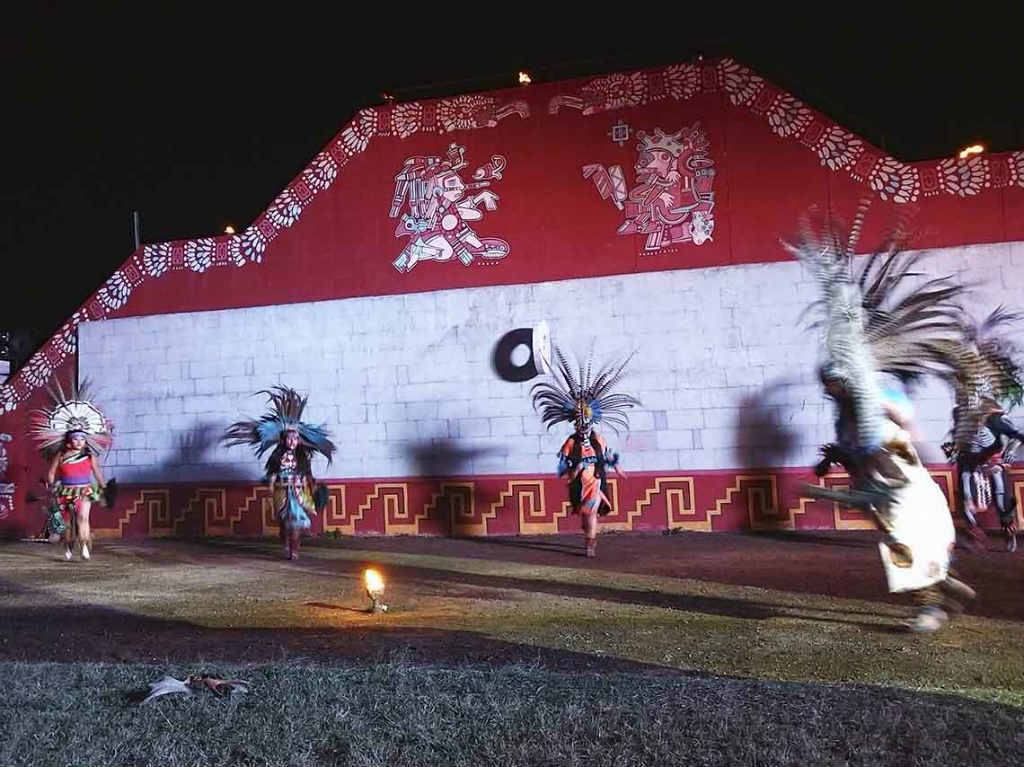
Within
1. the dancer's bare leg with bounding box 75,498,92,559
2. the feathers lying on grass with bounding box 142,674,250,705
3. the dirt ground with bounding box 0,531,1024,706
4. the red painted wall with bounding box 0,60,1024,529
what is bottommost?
the dirt ground with bounding box 0,531,1024,706

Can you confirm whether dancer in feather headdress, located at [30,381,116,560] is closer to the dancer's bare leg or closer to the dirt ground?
the dancer's bare leg

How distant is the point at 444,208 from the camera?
45.6 ft

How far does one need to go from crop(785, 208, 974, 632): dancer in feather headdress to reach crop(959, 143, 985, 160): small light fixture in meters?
7.15

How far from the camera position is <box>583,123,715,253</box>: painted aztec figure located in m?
12.8

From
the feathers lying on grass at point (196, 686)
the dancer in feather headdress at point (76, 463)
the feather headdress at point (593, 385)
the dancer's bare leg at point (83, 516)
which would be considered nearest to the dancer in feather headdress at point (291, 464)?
the dancer in feather headdress at point (76, 463)

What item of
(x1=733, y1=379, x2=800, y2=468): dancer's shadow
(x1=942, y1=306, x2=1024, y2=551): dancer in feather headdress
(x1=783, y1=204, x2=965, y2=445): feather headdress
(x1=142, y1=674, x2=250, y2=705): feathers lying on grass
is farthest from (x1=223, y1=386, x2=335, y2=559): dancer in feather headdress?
(x1=942, y1=306, x2=1024, y2=551): dancer in feather headdress

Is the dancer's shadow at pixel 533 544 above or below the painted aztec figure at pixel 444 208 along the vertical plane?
below

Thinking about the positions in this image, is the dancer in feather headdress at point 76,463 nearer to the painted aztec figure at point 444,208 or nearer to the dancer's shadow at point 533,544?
the painted aztec figure at point 444,208

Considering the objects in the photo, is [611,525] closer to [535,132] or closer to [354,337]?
[354,337]

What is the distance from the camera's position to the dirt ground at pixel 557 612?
5480mm

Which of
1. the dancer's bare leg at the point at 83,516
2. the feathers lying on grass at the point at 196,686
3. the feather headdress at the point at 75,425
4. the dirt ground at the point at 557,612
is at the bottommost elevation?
the dirt ground at the point at 557,612

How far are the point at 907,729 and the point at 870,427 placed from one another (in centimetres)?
222

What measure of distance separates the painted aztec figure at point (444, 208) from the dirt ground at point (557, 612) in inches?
178

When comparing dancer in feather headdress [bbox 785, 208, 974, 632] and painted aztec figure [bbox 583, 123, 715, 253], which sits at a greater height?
painted aztec figure [bbox 583, 123, 715, 253]
